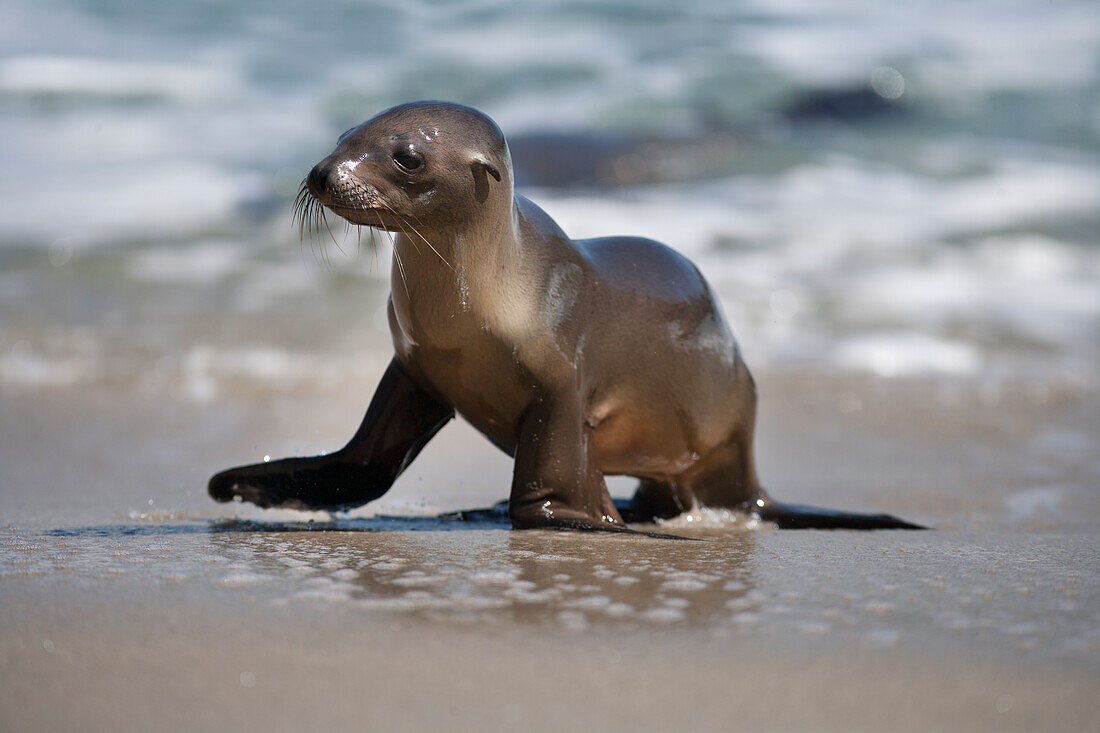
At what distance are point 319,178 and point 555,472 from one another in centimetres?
97

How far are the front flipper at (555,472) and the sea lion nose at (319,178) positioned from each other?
32.2 inches

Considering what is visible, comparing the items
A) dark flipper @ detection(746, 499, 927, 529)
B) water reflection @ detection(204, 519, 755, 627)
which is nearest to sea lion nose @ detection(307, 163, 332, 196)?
water reflection @ detection(204, 519, 755, 627)

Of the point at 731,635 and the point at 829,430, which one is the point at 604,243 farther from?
the point at 829,430

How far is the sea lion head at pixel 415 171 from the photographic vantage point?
2.88 meters

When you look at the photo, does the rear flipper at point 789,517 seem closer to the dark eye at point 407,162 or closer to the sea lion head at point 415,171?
the sea lion head at point 415,171

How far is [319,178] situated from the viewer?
2.82 metres

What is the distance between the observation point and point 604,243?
3.66 meters

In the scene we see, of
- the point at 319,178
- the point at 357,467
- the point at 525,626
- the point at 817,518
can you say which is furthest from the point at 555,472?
the point at 525,626

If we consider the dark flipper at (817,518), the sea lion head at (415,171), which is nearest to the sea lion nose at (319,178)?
the sea lion head at (415,171)

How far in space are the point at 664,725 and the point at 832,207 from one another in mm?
9894

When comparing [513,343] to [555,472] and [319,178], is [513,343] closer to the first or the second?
[555,472]

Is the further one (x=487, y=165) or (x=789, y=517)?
(x=789, y=517)

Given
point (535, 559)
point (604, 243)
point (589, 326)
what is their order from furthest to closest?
point (604, 243), point (589, 326), point (535, 559)

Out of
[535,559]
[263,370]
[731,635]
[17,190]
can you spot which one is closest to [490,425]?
[535,559]
